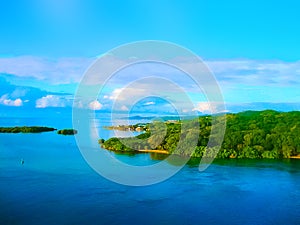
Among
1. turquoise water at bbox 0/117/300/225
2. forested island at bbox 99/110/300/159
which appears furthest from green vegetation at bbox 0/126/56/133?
turquoise water at bbox 0/117/300/225

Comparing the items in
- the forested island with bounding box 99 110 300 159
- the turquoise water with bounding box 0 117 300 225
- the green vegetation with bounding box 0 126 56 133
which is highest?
the green vegetation with bounding box 0 126 56 133

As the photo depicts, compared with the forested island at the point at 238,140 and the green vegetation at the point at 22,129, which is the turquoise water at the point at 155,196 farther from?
the green vegetation at the point at 22,129

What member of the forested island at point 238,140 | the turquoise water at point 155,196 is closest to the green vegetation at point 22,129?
the forested island at point 238,140

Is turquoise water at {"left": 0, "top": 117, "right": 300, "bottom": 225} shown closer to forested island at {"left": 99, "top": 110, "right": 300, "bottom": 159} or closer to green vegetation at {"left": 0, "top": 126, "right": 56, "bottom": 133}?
forested island at {"left": 99, "top": 110, "right": 300, "bottom": 159}

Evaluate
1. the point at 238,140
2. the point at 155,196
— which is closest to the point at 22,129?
the point at 238,140

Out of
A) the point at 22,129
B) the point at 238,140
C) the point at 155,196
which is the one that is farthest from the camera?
the point at 22,129

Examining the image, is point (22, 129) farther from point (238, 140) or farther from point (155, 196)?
point (155, 196)
